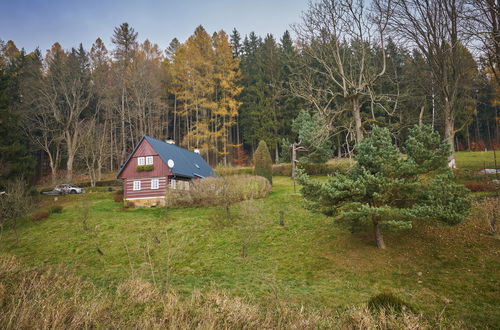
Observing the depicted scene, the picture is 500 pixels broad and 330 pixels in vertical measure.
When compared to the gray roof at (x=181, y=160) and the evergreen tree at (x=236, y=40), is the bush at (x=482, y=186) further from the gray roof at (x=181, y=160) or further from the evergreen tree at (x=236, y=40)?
the evergreen tree at (x=236, y=40)

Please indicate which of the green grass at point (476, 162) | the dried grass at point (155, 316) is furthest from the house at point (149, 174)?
the green grass at point (476, 162)

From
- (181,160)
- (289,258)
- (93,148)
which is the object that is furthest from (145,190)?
(289,258)

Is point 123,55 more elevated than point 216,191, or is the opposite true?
point 123,55

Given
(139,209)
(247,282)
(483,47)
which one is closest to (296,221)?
(247,282)

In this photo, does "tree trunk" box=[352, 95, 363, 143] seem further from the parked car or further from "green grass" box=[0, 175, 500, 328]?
the parked car

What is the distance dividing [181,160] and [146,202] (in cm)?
517

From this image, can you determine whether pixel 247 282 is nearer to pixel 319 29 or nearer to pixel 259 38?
pixel 319 29

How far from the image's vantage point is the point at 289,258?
11.2 meters

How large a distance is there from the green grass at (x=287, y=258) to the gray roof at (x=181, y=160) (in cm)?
732

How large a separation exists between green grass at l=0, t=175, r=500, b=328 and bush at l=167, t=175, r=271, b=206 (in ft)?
6.31

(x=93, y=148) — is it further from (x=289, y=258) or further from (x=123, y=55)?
(x=289, y=258)

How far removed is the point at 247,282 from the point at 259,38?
5432cm

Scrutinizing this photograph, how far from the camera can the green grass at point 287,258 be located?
746 centimetres

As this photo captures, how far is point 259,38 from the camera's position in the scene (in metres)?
55.0
